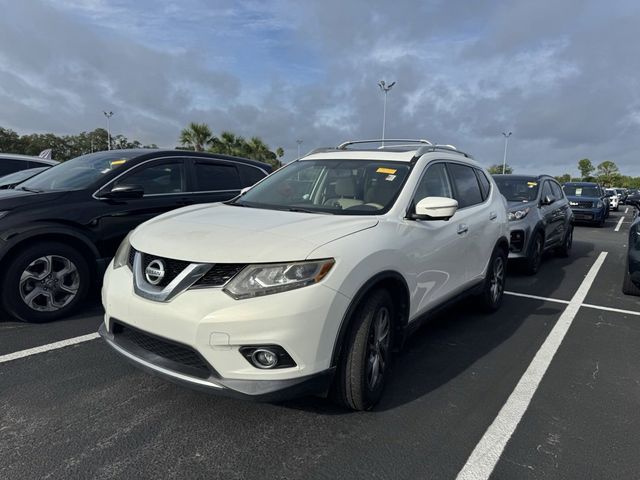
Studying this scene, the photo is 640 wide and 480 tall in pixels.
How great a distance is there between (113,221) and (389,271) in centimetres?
323

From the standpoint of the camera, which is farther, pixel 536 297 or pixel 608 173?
pixel 608 173

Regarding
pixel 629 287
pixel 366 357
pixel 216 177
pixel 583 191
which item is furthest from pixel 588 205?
pixel 366 357

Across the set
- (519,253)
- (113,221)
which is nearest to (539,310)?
(519,253)

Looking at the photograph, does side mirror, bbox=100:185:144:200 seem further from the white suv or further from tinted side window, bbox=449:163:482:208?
tinted side window, bbox=449:163:482:208

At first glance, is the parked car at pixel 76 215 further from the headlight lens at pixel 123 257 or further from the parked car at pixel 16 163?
the parked car at pixel 16 163

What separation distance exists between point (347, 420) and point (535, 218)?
6.03m

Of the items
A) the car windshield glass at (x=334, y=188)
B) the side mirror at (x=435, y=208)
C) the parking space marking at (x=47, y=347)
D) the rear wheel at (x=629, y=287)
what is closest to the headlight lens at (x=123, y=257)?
the car windshield glass at (x=334, y=188)

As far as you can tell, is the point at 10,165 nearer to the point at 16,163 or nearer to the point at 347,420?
the point at 16,163

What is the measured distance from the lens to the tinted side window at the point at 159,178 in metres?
5.11

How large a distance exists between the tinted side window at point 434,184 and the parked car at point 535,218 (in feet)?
10.9

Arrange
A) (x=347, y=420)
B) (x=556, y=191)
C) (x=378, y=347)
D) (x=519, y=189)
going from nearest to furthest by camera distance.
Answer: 1. (x=347, y=420)
2. (x=378, y=347)
3. (x=519, y=189)
4. (x=556, y=191)

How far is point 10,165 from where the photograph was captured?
8961mm

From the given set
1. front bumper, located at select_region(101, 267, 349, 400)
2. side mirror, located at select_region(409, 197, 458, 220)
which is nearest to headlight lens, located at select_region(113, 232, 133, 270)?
front bumper, located at select_region(101, 267, 349, 400)

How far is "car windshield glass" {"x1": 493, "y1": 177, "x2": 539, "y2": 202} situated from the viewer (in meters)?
8.26
